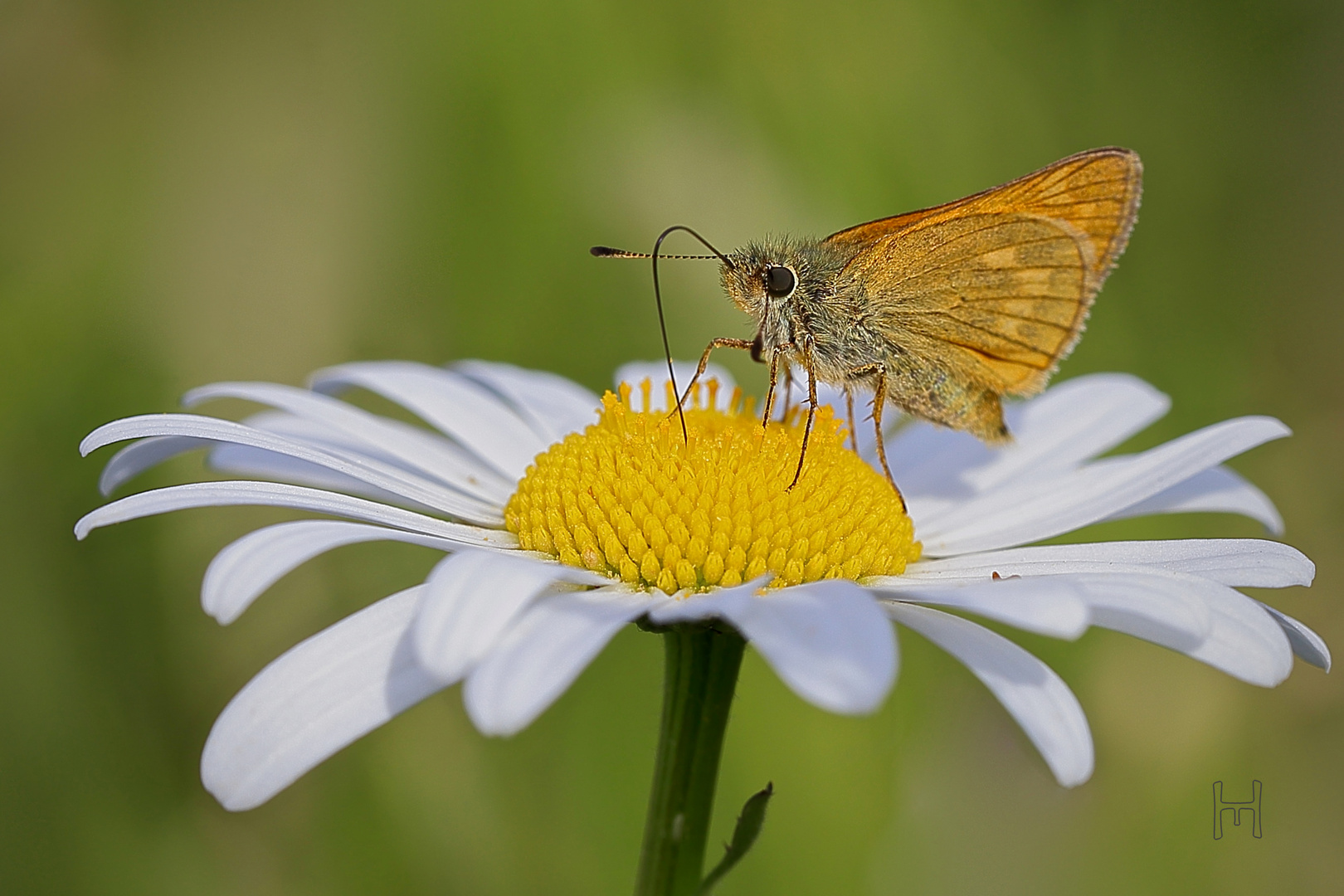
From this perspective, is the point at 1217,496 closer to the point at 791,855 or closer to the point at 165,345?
the point at 791,855

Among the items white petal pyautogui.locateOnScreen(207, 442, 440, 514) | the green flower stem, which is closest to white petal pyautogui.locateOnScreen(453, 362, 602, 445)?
white petal pyautogui.locateOnScreen(207, 442, 440, 514)

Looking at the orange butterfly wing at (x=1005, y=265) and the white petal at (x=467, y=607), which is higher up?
the orange butterfly wing at (x=1005, y=265)

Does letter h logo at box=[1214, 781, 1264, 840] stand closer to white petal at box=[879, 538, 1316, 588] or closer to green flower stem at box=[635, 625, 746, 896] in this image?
white petal at box=[879, 538, 1316, 588]

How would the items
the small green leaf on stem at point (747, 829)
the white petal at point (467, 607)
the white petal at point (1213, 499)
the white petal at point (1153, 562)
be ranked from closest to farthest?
the white petal at point (467, 607) < the small green leaf on stem at point (747, 829) < the white petal at point (1153, 562) < the white petal at point (1213, 499)

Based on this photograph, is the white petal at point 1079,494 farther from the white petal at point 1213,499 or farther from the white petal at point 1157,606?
the white petal at point 1157,606

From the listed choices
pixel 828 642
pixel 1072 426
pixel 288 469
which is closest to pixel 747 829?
pixel 828 642

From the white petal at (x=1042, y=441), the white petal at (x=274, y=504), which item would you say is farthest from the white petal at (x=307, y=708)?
the white petal at (x=1042, y=441)

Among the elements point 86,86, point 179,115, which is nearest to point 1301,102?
point 179,115
